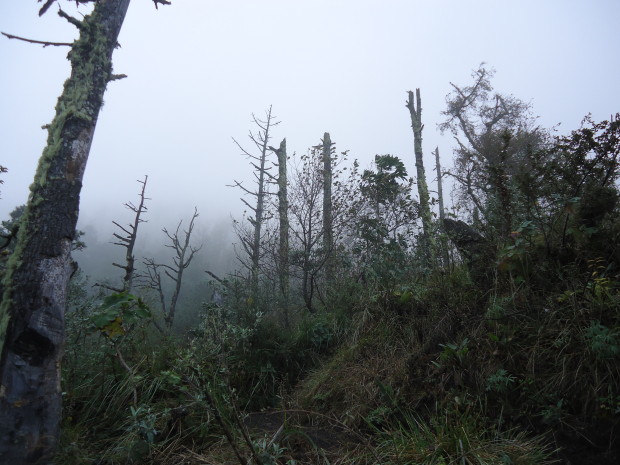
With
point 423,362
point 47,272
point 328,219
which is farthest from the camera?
point 328,219

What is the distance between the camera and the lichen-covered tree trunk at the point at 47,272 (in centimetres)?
228

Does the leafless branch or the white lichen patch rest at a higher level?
the leafless branch

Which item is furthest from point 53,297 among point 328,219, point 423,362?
point 328,219

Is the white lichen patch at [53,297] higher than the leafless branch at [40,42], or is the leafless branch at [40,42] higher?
the leafless branch at [40,42]

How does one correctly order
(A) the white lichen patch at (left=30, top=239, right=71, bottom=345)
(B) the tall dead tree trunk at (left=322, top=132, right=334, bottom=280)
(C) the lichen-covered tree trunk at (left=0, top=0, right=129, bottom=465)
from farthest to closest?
(B) the tall dead tree trunk at (left=322, top=132, right=334, bottom=280) < (A) the white lichen patch at (left=30, top=239, right=71, bottom=345) < (C) the lichen-covered tree trunk at (left=0, top=0, right=129, bottom=465)

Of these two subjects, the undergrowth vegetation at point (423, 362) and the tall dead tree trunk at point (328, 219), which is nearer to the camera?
the undergrowth vegetation at point (423, 362)

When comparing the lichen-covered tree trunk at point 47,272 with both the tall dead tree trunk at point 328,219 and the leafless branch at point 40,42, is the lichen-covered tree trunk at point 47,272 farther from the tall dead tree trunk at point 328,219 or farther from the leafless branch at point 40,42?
the tall dead tree trunk at point 328,219

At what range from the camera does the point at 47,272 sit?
2.52 m

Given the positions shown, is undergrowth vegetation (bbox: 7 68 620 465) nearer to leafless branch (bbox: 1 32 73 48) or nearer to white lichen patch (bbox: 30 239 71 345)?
white lichen patch (bbox: 30 239 71 345)

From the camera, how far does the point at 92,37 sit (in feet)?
10.1

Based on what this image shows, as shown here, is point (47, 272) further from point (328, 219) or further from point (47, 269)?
point (328, 219)

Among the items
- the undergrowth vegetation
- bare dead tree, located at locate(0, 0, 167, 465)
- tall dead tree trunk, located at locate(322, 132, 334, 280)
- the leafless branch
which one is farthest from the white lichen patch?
tall dead tree trunk, located at locate(322, 132, 334, 280)

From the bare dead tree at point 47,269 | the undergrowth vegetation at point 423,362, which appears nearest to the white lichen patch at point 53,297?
the bare dead tree at point 47,269

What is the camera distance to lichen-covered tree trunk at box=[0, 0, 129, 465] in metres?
2.28
